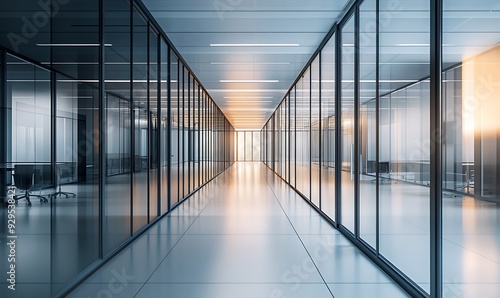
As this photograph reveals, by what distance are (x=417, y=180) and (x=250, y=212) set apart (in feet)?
36.6

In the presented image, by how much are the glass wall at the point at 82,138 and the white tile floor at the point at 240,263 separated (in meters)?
0.35

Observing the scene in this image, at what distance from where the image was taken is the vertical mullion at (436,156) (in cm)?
306

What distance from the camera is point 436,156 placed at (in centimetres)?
311

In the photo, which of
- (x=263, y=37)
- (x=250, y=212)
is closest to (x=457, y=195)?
(x=250, y=212)

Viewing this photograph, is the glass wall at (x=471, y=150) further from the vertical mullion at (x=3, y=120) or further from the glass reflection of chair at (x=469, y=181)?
the vertical mullion at (x=3, y=120)

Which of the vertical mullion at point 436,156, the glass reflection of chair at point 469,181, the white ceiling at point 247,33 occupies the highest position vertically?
the white ceiling at point 247,33

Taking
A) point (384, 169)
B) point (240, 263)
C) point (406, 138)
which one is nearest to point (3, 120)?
point (240, 263)

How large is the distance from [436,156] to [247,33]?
17.7 feet

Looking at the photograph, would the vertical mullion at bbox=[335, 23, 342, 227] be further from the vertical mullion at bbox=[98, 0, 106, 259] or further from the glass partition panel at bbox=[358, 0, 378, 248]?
the vertical mullion at bbox=[98, 0, 106, 259]

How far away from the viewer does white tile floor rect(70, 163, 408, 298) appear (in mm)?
3613

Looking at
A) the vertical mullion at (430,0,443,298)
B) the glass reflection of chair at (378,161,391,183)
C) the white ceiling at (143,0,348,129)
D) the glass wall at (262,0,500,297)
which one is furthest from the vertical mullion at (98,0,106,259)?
the glass reflection of chair at (378,161,391,183)

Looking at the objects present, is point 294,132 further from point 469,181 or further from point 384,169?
point 469,181

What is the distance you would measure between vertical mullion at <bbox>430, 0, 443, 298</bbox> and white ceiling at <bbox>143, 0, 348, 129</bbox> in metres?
2.98

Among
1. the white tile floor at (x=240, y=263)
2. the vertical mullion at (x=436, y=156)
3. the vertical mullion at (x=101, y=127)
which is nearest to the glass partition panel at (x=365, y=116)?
the white tile floor at (x=240, y=263)
